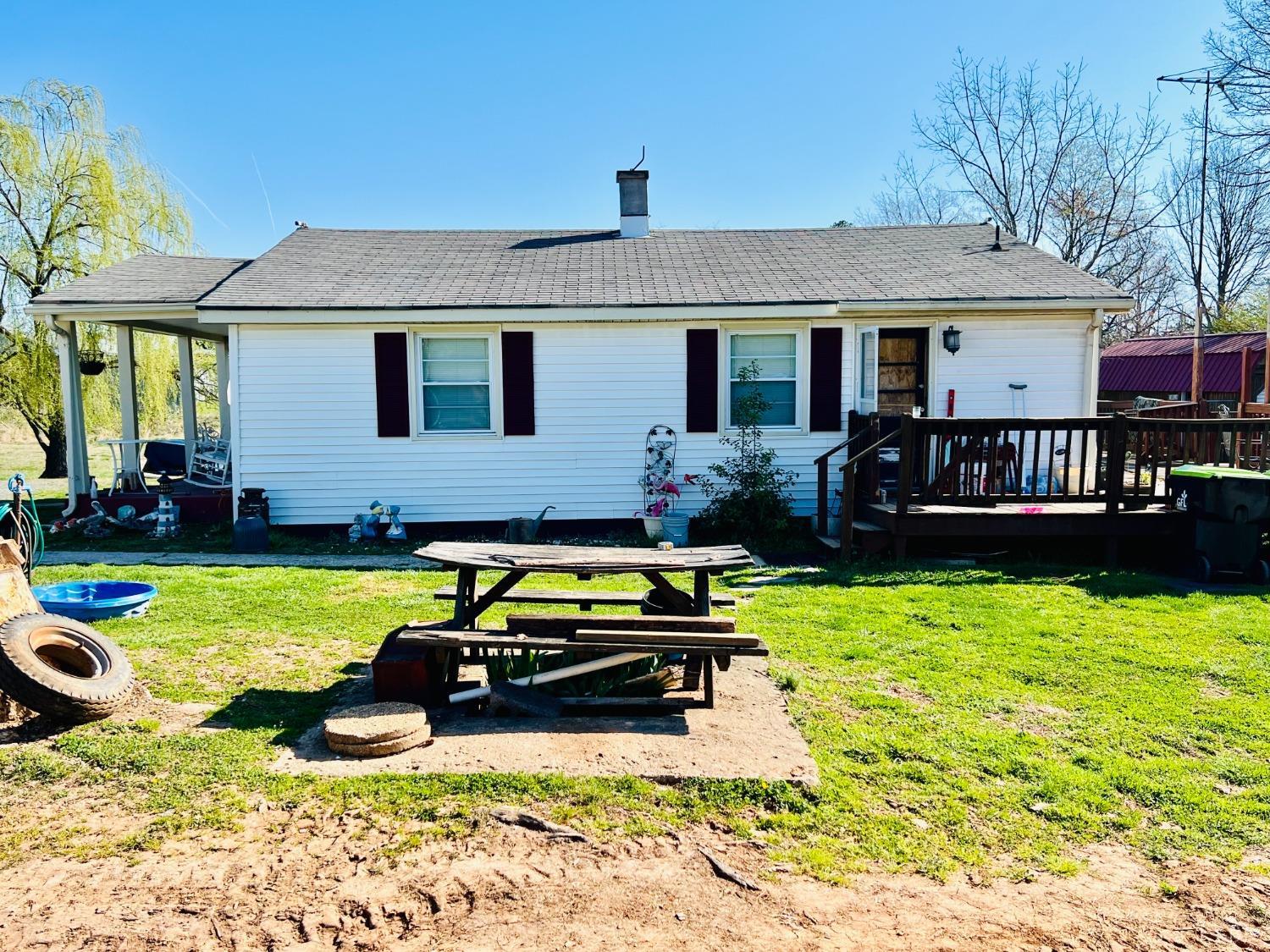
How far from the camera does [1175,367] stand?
26.4m

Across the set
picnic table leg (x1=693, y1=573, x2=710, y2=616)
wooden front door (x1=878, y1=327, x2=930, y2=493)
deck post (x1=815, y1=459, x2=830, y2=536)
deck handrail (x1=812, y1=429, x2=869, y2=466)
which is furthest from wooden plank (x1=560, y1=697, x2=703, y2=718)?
wooden front door (x1=878, y1=327, x2=930, y2=493)

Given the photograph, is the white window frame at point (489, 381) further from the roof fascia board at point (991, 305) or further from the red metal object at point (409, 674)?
the red metal object at point (409, 674)

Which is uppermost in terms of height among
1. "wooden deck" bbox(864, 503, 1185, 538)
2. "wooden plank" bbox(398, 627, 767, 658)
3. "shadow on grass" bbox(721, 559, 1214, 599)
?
"wooden deck" bbox(864, 503, 1185, 538)

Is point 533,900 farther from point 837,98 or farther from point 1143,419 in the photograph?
point 837,98

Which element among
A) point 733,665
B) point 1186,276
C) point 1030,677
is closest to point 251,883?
point 733,665

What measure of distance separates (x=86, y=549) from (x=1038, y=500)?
10037 millimetres

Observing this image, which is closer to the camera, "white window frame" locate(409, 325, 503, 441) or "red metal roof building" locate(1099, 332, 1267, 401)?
"white window frame" locate(409, 325, 503, 441)

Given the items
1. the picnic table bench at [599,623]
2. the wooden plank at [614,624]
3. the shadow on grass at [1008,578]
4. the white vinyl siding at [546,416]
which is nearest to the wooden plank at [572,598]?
the picnic table bench at [599,623]

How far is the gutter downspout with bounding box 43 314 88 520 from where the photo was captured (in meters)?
10.8

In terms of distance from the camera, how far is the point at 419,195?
77.1ft

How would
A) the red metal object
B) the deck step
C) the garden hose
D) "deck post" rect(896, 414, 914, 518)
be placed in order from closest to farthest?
1. the red metal object
2. the garden hose
3. "deck post" rect(896, 414, 914, 518)
4. the deck step

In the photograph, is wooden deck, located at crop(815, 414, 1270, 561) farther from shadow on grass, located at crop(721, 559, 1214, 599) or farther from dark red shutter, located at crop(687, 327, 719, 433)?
dark red shutter, located at crop(687, 327, 719, 433)

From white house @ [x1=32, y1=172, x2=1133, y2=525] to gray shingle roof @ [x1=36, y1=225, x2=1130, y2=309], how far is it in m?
0.07

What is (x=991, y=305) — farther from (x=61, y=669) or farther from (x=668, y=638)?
(x=61, y=669)
